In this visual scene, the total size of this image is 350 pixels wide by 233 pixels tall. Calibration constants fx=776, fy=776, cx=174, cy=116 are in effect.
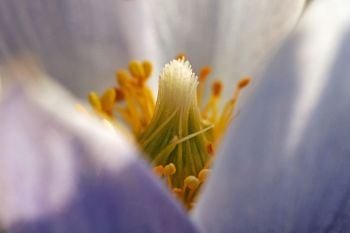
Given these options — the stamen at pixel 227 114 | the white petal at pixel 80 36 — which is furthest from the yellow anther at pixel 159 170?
the white petal at pixel 80 36

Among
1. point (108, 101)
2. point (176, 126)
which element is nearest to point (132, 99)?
point (108, 101)

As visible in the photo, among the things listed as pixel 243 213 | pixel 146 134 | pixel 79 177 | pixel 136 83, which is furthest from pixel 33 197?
pixel 136 83

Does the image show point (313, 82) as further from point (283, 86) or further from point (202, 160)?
point (202, 160)

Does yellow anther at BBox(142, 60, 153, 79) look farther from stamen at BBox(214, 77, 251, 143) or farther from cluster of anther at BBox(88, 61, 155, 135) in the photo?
stamen at BBox(214, 77, 251, 143)

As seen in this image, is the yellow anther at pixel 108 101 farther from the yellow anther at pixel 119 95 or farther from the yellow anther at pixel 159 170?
the yellow anther at pixel 159 170

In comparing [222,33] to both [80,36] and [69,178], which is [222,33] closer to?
[80,36]
